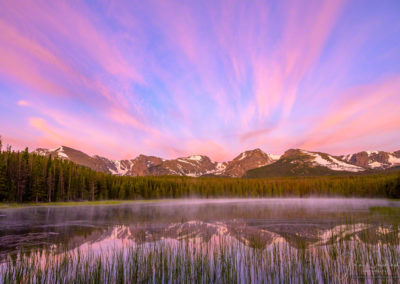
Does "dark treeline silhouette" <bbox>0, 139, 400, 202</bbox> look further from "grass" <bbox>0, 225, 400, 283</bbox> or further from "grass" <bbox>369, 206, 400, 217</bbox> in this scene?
"grass" <bbox>0, 225, 400, 283</bbox>

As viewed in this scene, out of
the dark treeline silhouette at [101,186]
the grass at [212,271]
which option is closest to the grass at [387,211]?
the grass at [212,271]

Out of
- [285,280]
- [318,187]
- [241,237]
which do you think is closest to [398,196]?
[318,187]

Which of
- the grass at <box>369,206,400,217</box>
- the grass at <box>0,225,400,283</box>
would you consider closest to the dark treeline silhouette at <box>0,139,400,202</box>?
the grass at <box>369,206,400,217</box>

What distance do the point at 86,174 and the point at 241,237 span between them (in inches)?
4027

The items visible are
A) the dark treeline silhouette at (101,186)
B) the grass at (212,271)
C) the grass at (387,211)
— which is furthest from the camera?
the dark treeline silhouette at (101,186)

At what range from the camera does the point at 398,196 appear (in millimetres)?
106688

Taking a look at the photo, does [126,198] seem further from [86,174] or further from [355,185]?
[355,185]

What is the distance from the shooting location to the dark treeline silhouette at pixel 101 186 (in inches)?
3088

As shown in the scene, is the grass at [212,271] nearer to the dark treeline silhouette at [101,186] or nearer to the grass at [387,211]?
the grass at [387,211]

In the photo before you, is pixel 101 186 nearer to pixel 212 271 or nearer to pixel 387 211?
pixel 387 211

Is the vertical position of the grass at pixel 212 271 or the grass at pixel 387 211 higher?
the grass at pixel 212 271

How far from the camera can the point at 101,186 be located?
117500 millimetres

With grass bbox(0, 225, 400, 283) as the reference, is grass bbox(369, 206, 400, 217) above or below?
below

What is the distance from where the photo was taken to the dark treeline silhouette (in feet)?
257
